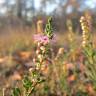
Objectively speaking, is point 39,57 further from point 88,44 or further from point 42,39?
point 88,44

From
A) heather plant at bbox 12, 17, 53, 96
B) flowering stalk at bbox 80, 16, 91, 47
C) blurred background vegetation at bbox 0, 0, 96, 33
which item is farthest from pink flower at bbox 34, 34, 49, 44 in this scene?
blurred background vegetation at bbox 0, 0, 96, 33

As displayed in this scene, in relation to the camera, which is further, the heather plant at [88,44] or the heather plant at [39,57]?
the heather plant at [88,44]

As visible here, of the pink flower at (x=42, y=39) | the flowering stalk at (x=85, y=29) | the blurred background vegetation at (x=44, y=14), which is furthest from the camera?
the blurred background vegetation at (x=44, y=14)

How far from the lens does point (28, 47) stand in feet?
29.8

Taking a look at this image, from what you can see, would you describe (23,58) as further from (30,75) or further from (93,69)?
(30,75)

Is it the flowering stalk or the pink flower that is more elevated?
the flowering stalk

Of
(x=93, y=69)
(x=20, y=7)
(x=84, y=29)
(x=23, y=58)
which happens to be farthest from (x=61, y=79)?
(x=20, y=7)

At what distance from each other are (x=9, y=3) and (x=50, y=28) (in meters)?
29.7

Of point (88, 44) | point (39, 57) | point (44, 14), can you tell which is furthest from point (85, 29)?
point (44, 14)

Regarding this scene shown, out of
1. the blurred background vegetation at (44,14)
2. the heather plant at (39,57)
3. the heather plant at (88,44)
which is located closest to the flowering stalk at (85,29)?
the heather plant at (88,44)

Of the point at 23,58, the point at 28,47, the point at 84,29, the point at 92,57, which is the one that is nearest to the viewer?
the point at 84,29

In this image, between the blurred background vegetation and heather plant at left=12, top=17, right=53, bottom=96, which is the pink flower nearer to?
heather plant at left=12, top=17, right=53, bottom=96

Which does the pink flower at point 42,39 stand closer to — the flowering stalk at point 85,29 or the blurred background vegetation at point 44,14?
the flowering stalk at point 85,29

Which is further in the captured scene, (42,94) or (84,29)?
(42,94)
